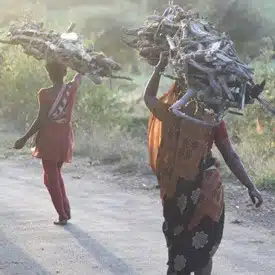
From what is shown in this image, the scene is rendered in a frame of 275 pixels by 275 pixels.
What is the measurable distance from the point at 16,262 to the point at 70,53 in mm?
1792

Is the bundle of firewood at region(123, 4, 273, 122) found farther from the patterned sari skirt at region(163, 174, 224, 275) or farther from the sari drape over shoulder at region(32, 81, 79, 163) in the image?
the sari drape over shoulder at region(32, 81, 79, 163)

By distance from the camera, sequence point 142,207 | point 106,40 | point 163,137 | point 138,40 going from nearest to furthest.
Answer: point 163,137, point 138,40, point 142,207, point 106,40

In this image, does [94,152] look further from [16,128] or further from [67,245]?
[67,245]

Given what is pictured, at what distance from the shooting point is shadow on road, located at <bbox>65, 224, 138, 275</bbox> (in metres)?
5.41

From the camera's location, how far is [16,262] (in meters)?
5.50

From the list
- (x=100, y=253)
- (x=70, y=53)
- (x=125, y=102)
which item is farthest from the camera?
(x=125, y=102)

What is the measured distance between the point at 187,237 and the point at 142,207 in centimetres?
347

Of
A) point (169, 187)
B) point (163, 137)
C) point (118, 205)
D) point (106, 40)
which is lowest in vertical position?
point (106, 40)

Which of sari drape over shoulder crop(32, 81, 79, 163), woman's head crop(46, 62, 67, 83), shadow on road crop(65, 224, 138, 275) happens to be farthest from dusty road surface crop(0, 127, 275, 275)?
woman's head crop(46, 62, 67, 83)

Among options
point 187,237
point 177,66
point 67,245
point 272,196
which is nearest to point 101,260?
point 67,245

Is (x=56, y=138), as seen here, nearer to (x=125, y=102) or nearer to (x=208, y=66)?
(x=208, y=66)

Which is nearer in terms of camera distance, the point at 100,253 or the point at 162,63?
the point at 162,63

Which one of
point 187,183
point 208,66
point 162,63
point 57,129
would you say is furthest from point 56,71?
point 208,66

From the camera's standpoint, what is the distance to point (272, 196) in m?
8.02
